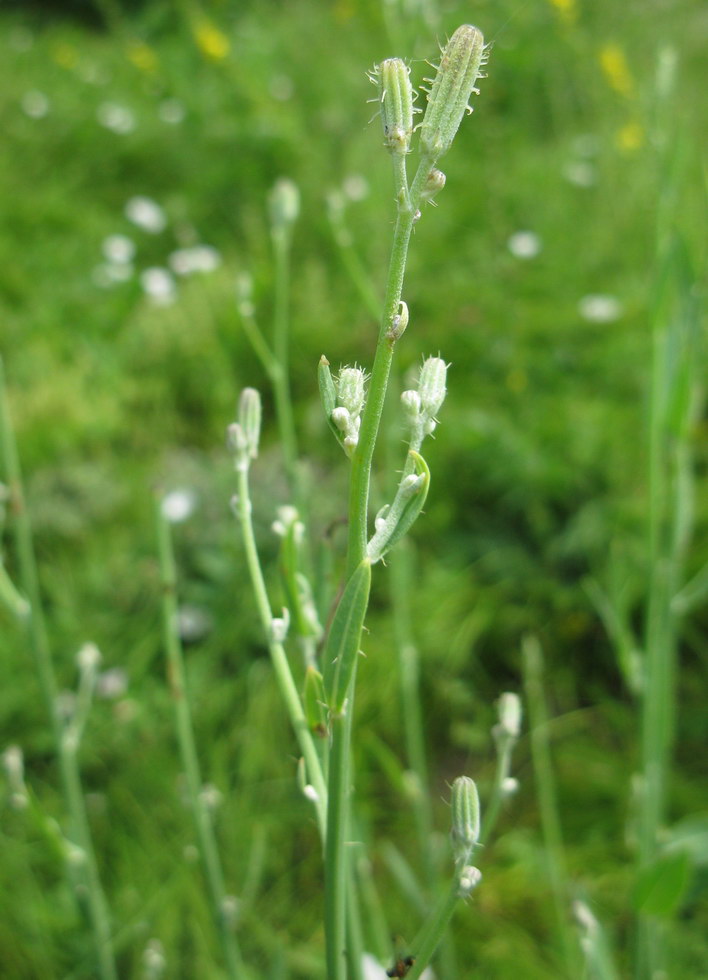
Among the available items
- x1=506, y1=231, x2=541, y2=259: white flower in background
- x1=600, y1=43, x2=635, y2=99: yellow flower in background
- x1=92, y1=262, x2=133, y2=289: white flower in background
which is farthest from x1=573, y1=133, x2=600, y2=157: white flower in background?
x1=92, y1=262, x2=133, y2=289: white flower in background

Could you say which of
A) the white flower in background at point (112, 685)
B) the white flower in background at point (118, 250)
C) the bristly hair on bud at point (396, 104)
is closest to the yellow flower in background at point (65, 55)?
the white flower in background at point (118, 250)

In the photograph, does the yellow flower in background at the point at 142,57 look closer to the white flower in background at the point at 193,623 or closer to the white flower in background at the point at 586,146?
the white flower in background at the point at 586,146

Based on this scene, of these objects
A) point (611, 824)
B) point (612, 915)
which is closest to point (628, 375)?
point (611, 824)

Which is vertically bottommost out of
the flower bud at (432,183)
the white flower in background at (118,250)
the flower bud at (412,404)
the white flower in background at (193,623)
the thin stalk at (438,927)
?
the thin stalk at (438,927)

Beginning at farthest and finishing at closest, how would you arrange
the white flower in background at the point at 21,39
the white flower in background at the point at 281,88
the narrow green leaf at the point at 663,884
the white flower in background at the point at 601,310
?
the white flower in background at the point at 21,39 < the white flower in background at the point at 281,88 < the white flower in background at the point at 601,310 < the narrow green leaf at the point at 663,884

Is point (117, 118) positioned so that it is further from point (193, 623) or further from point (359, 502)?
point (359, 502)

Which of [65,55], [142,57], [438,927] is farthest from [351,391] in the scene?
[65,55]

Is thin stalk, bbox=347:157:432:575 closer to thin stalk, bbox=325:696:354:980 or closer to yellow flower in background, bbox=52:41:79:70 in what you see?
thin stalk, bbox=325:696:354:980
